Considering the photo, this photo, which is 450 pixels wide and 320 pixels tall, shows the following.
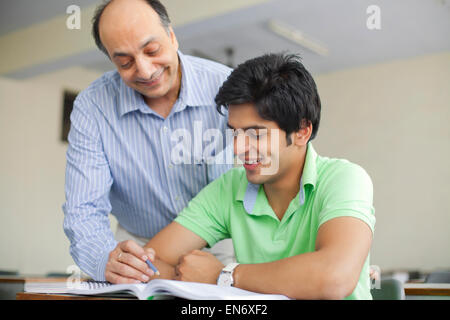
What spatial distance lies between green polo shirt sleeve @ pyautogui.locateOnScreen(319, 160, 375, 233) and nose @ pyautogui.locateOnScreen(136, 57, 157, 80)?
0.48 meters

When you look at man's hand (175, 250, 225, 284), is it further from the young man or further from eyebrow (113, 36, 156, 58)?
eyebrow (113, 36, 156, 58)

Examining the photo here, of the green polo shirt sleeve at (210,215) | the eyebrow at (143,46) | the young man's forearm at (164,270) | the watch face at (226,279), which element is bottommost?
the young man's forearm at (164,270)

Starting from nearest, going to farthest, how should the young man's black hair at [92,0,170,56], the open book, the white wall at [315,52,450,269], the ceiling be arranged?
the open book
the young man's black hair at [92,0,170,56]
the ceiling
the white wall at [315,52,450,269]

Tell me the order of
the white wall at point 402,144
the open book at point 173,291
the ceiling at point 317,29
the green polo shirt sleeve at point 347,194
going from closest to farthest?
the open book at point 173,291 → the green polo shirt sleeve at point 347,194 → the ceiling at point 317,29 → the white wall at point 402,144

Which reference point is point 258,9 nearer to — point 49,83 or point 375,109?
point 375,109

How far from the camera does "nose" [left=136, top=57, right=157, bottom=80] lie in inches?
48.2

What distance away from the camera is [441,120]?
17.4 feet

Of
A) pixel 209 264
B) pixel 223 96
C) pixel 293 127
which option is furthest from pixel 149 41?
pixel 209 264

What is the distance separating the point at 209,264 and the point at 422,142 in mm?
4931

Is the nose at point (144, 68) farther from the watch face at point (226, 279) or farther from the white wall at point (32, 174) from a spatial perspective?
the white wall at point (32, 174)

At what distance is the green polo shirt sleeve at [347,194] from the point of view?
94 centimetres

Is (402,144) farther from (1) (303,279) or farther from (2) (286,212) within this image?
(1) (303,279)

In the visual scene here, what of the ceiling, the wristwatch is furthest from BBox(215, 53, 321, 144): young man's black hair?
the ceiling

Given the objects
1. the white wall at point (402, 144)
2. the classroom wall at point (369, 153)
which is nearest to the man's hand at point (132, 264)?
the white wall at point (402, 144)
